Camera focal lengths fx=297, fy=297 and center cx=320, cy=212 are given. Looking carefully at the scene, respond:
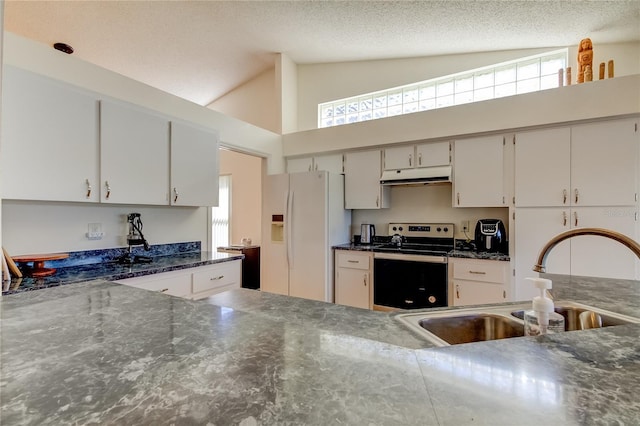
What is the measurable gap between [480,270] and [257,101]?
13.9 feet

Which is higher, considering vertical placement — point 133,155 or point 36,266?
point 133,155

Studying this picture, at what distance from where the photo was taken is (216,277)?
8.82 ft

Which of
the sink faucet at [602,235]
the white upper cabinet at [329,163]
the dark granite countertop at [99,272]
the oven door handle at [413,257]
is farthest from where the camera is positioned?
the white upper cabinet at [329,163]

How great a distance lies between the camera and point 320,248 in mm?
3557

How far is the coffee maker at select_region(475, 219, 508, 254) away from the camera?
10.0 ft

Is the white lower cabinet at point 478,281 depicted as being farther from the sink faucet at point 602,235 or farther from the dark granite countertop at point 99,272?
the dark granite countertop at point 99,272

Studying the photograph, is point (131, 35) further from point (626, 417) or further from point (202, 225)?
point (626, 417)

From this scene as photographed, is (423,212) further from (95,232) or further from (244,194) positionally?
(95,232)

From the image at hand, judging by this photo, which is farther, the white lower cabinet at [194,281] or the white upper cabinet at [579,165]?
the white upper cabinet at [579,165]

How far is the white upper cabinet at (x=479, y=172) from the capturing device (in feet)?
9.97

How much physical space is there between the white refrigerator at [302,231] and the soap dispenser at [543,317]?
2.67m

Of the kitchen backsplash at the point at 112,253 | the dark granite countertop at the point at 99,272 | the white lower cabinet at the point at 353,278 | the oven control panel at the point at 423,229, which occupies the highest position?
the oven control panel at the point at 423,229

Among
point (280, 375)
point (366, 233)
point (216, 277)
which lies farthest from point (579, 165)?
point (216, 277)

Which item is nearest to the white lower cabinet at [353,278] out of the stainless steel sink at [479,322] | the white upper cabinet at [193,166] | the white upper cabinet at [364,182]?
the white upper cabinet at [364,182]
